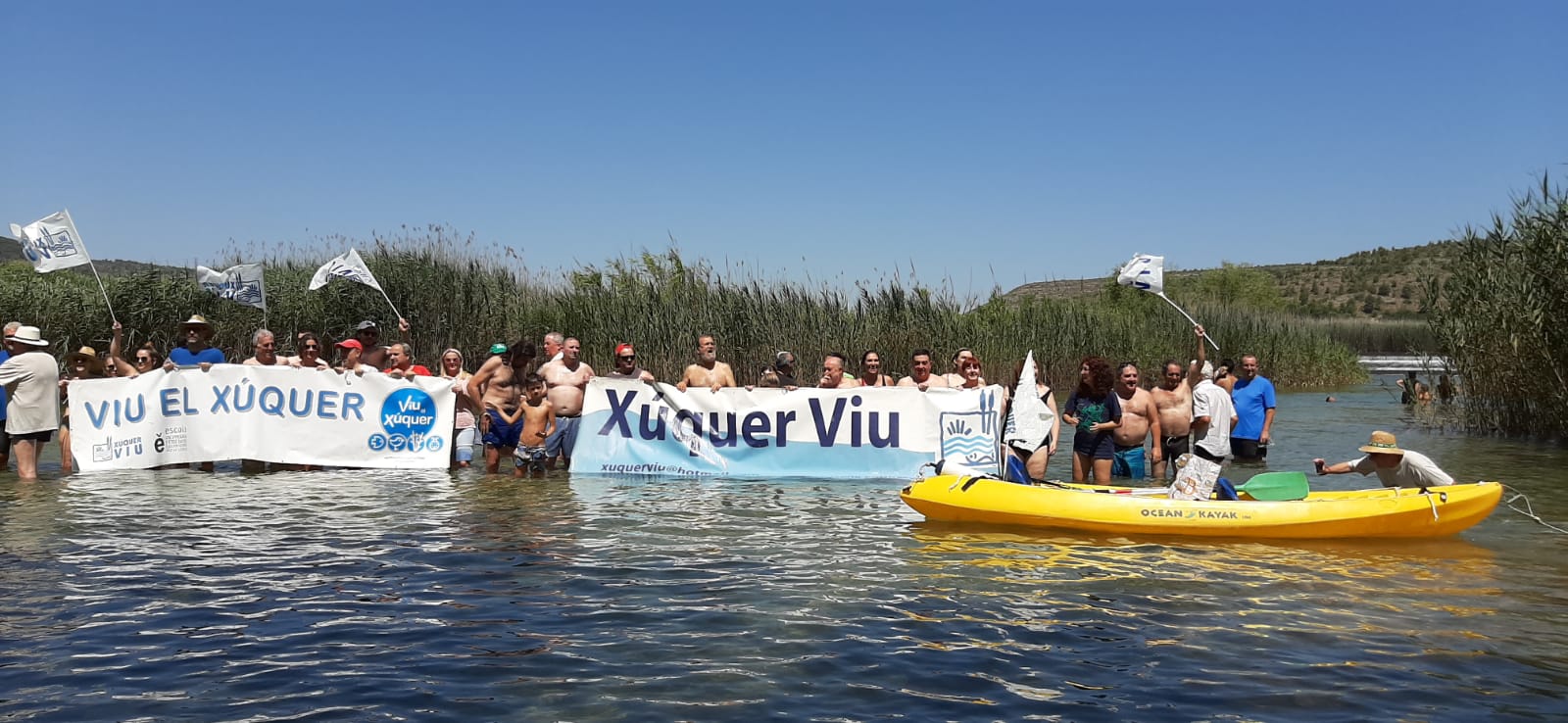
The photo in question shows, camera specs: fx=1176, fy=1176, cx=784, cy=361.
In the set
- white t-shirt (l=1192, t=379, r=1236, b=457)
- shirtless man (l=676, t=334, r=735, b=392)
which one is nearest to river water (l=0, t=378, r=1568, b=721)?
shirtless man (l=676, t=334, r=735, b=392)

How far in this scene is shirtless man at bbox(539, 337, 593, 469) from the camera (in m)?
13.1

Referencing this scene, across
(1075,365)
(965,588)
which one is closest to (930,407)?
(965,588)

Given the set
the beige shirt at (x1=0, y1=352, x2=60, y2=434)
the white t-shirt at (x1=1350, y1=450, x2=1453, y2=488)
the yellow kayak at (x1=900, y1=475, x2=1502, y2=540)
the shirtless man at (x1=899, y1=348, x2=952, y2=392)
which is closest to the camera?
the yellow kayak at (x1=900, y1=475, x2=1502, y2=540)

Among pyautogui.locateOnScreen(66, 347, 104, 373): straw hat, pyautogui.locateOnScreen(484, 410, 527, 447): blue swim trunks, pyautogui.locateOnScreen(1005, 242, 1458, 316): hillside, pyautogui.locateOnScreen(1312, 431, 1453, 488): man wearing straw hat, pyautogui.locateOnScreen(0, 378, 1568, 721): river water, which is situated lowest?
pyautogui.locateOnScreen(0, 378, 1568, 721): river water

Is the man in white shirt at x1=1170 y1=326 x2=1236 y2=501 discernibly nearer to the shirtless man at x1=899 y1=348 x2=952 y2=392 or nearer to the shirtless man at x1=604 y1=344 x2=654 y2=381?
the shirtless man at x1=899 y1=348 x2=952 y2=392

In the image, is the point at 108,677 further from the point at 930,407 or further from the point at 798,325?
the point at 798,325

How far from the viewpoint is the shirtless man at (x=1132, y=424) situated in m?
12.3

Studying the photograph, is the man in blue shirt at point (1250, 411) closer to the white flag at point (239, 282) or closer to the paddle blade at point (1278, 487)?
the paddle blade at point (1278, 487)

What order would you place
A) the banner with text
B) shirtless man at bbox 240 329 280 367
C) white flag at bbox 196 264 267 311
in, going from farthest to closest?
white flag at bbox 196 264 267 311, shirtless man at bbox 240 329 280 367, the banner with text

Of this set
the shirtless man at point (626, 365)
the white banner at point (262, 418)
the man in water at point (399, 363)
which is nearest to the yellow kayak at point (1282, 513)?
the shirtless man at point (626, 365)

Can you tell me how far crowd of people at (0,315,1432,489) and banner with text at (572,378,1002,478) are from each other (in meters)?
0.23

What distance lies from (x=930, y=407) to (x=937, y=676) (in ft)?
21.8

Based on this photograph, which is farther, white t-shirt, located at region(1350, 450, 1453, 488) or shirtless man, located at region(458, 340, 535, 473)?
shirtless man, located at region(458, 340, 535, 473)

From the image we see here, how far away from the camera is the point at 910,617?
7004 mm
